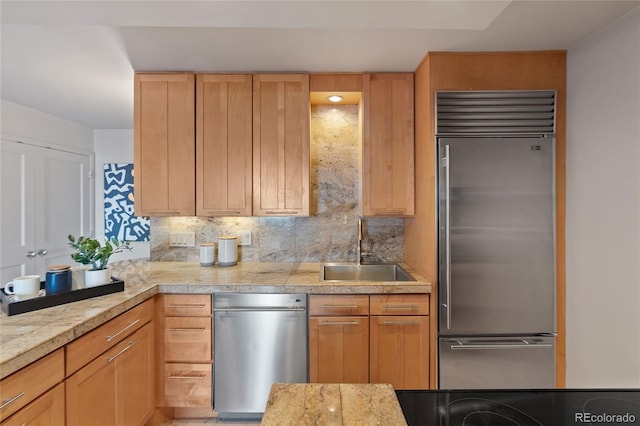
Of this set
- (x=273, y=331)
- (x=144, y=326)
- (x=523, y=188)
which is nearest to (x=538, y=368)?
(x=523, y=188)

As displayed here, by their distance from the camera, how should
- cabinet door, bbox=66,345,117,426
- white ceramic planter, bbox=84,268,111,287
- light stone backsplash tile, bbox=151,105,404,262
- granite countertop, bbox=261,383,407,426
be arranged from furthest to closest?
light stone backsplash tile, bbox=151,105,404,262 → white ceramic planter, bbox=84,268,111,287 → cabinet door, bbox=66,345,117,426 → granite countertop, bbox=261,383,407,426

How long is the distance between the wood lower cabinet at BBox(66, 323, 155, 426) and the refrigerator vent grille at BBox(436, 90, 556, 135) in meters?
2.19

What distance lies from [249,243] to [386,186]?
1.23m

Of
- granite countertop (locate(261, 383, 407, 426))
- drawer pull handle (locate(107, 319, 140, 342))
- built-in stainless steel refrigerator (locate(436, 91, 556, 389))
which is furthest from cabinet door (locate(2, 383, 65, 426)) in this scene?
built-in stainless steel refrigerator (locate(436, 91, 556, 389))

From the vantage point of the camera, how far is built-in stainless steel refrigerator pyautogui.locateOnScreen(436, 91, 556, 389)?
76.0 inches

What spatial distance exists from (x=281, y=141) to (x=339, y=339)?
4.63 feet

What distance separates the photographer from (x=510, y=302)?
6.39 ft

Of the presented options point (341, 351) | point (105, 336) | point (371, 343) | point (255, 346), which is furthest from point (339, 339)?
point (105, 336)

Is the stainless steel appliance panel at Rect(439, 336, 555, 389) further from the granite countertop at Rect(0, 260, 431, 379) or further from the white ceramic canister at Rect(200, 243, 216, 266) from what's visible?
the white ceramic canister at Rect(200, 243, 216, 266)

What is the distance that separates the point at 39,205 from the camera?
3.63m

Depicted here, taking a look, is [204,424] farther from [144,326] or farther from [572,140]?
[572,140]

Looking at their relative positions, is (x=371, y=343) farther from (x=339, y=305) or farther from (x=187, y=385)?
(x=187, y=385)

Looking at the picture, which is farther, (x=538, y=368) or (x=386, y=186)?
(x=386, y=186)

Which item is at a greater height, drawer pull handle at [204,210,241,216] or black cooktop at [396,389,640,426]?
drawer pull handle at [204,210,241,216]
